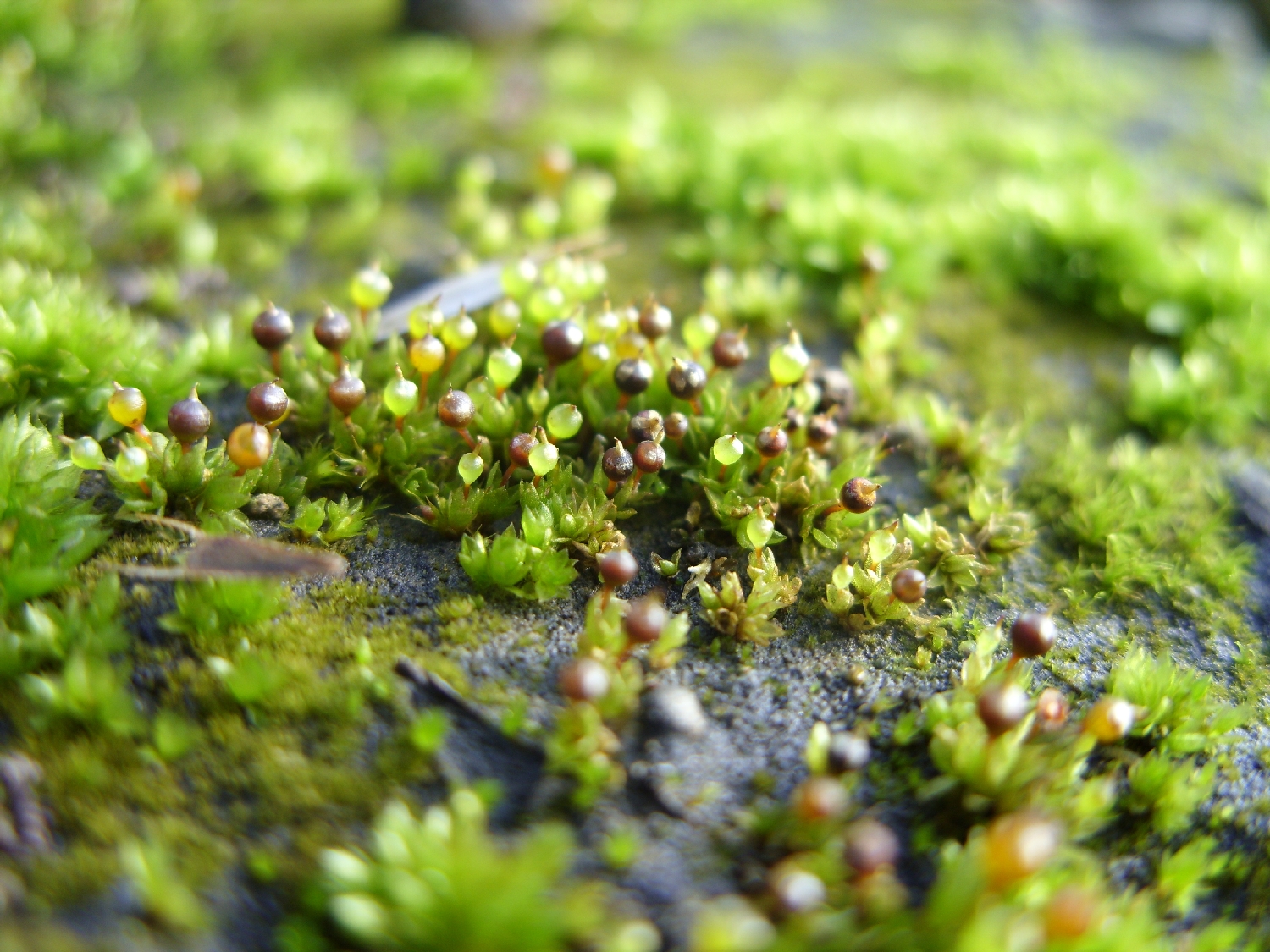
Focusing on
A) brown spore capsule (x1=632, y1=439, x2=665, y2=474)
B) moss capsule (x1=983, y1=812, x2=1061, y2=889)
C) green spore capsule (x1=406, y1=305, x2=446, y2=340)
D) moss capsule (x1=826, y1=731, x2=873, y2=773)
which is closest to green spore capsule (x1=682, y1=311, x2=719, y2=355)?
brown spore capsule (x1=632, y1=439, x2=665, y2=474)

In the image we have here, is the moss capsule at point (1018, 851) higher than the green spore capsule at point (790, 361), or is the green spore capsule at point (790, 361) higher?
the green spore capsule at point (790, 361)

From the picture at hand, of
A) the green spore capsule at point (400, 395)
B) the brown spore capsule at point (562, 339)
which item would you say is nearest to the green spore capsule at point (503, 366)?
the brown spore capsule at point (562, 339)

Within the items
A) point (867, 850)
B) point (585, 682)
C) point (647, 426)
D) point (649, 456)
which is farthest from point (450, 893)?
point (647, 426)

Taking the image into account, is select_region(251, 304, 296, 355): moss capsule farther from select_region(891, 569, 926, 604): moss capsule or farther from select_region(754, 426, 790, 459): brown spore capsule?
select_region(891, 569, 926, 604): moss capsule

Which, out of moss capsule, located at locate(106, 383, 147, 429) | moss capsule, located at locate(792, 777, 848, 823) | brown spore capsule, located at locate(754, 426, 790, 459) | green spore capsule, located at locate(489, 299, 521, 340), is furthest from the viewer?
green spore capsule, located at locate(489, 299, 521, 340)

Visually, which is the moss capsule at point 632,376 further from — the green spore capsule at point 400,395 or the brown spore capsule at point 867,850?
the brown spore capsule at point 867,850
